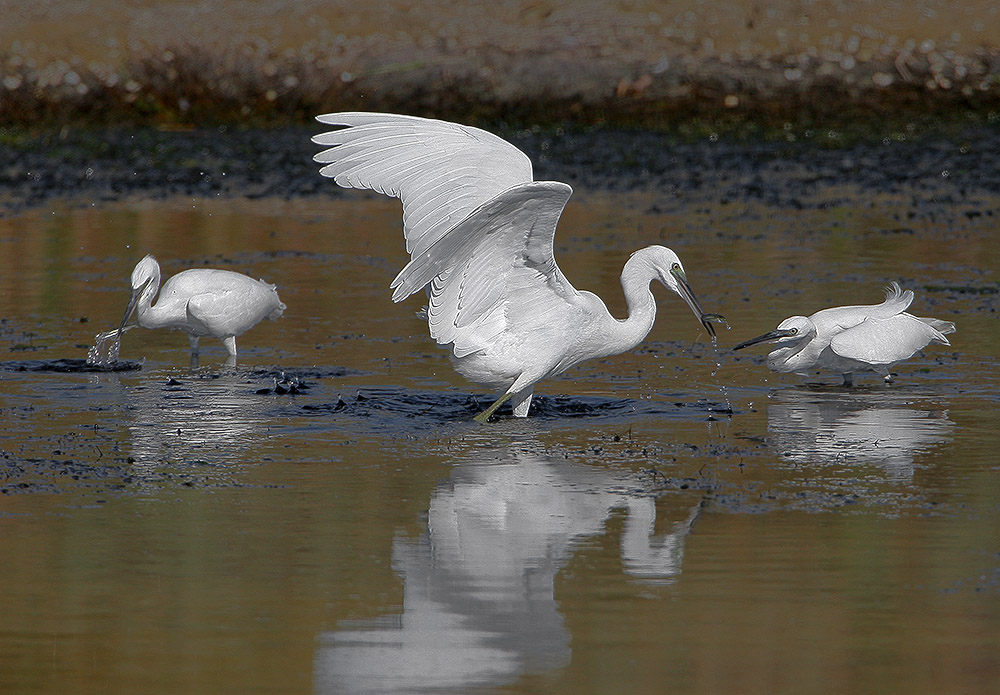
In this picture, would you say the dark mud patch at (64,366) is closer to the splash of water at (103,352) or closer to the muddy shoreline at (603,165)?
the splash of water at (103,352)

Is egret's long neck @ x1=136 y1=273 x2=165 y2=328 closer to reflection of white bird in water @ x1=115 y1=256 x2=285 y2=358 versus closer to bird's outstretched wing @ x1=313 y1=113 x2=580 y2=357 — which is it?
reflection of white bird in water @ x1=115 y1=256 x2=285 y2=358

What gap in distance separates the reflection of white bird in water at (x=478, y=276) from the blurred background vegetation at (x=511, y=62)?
18568 mm

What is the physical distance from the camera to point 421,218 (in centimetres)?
973

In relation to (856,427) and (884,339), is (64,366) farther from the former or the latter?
(884,339)

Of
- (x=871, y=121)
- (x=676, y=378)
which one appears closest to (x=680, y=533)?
(x=676, y=378)

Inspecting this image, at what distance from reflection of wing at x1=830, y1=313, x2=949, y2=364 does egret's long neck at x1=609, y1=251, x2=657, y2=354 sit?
4.59 feet

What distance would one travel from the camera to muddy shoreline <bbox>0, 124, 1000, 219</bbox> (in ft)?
69.7

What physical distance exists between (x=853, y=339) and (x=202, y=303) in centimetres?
428

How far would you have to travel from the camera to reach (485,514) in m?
7.50

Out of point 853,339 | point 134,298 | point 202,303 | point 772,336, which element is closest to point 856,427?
point 853,339

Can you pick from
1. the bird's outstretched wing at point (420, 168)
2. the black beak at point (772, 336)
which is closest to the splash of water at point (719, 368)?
the black beak at point (772, 336)

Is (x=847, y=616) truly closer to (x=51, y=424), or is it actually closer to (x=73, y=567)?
(x=73, y=567)

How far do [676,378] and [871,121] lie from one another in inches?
741

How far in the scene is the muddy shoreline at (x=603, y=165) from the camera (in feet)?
69.7
